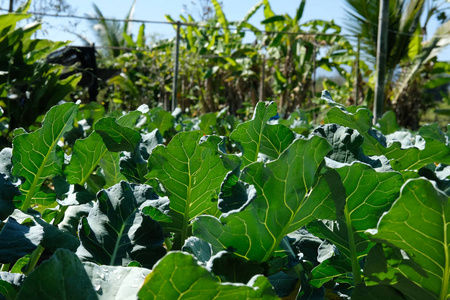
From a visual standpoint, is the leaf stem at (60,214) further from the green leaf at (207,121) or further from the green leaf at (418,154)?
the green leaf at (207,121)

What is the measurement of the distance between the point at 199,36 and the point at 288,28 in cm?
267

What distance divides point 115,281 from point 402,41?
37.5 feet

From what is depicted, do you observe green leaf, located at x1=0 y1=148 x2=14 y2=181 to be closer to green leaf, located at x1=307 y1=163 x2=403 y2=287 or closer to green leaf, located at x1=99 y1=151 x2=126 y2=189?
green leaf, located at x1=99 y1=151 x2=126 y2=189

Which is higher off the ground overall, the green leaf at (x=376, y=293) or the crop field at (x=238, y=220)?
the crop field at (x=238, y=220)

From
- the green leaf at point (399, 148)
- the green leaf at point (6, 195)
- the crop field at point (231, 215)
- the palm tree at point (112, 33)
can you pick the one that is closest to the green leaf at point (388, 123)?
the crop field at point (231, 215)

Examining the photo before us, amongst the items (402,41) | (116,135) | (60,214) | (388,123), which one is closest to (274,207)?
(116,135)

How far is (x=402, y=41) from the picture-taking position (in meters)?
10.7

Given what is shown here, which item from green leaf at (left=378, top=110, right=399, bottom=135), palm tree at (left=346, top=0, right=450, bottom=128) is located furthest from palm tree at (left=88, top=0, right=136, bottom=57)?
green leaf at (left=378, top=110, right=399, bottom=135)

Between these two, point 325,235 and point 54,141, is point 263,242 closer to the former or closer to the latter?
point 325,235

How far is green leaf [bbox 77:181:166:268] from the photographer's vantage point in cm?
68

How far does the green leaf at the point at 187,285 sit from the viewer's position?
1.37 feet

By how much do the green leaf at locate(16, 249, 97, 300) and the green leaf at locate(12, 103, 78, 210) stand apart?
427 millimetres

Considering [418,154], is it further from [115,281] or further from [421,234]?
[115,281]

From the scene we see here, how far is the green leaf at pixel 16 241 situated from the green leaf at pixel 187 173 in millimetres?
230
